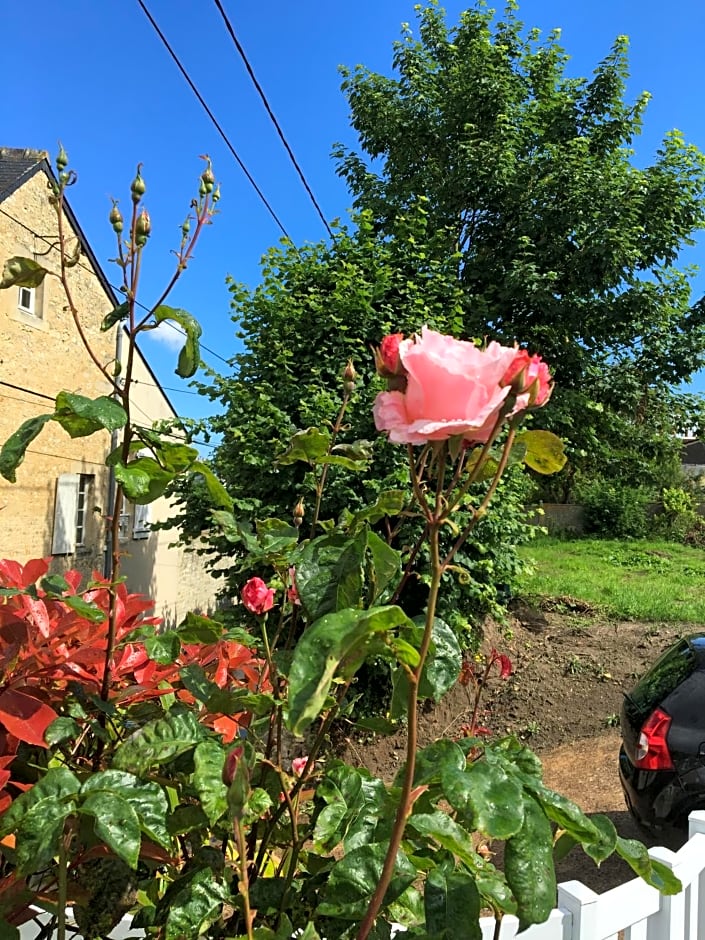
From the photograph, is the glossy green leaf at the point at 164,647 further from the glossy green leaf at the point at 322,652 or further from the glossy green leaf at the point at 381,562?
the glossy green leaf at the point at 322,652

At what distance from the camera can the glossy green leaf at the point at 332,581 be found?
0.71 m

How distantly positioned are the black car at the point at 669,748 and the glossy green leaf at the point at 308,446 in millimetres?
3005

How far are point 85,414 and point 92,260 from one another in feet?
39.1

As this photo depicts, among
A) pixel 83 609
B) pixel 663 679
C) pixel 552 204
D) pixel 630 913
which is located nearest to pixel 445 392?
pixel 83 609

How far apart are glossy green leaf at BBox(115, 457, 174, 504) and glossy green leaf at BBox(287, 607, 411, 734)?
0.33 m

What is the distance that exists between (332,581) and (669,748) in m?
3.15

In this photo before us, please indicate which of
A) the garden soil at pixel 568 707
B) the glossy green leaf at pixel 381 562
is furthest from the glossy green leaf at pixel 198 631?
the garden soil at pixel 568 707

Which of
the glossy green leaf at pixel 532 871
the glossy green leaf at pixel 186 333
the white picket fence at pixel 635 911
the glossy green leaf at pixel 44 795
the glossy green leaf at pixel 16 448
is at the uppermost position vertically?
the glossy green leaf at pixel 186 333

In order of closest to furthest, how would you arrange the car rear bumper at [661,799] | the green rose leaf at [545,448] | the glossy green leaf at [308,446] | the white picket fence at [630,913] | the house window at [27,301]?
the green rose leaf at [545,448] < the glossy green leaf at [308,446] < the white picket fence at [630,913] < the car rear bumper at [661,799] < the house window at [27,301]

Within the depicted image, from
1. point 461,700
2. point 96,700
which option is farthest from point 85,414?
point 461,700

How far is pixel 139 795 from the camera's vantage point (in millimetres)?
658

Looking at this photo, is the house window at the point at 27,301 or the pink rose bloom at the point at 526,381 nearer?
the pink rose bloom at the point at 526,381

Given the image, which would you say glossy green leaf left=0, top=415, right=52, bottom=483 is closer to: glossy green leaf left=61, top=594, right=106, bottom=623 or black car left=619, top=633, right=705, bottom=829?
glossy green leaf left=61, top=594, right=106, bottom=623

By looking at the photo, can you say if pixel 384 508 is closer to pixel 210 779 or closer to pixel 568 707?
pixel 210 779
